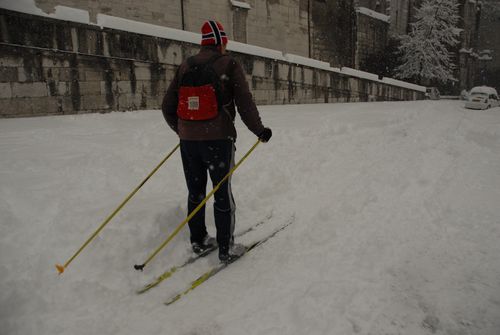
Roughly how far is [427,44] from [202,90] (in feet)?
111

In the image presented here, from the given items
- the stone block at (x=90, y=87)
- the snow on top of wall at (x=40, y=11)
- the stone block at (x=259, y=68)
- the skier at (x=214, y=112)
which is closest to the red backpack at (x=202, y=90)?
the skier at (x=214, y=112)

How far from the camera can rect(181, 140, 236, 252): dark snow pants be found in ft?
10.2

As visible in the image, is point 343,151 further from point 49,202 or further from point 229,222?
point 49,202

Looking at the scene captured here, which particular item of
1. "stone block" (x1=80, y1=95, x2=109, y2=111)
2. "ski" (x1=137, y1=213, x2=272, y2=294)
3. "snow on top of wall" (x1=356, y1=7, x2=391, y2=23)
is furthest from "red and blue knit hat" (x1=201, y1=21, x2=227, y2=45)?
"snow on top of wall" (x1=356, y1=7, x2=391, y2=23)

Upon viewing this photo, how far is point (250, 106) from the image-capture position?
3.05 metres

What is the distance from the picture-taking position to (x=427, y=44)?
3109cm

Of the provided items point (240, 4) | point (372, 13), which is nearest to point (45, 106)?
point (240, 4)

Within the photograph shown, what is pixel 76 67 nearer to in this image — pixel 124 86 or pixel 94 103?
pixel 94 103

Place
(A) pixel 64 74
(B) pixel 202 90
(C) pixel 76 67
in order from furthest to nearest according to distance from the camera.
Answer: (C) pixel 76 67 < (A) pixel 64 74 < (B) pixel 202 90

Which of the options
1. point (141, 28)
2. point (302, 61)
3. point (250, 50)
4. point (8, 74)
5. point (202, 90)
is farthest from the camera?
point (302, 61)

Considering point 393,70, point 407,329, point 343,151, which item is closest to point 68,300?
point 407,329

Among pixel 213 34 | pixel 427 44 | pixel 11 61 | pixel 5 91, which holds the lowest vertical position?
pixel 5 91

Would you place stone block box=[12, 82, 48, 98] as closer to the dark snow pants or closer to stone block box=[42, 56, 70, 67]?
stone block box=[42, 56, 70, 67]

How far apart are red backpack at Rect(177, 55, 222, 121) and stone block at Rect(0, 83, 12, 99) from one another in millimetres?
6480
